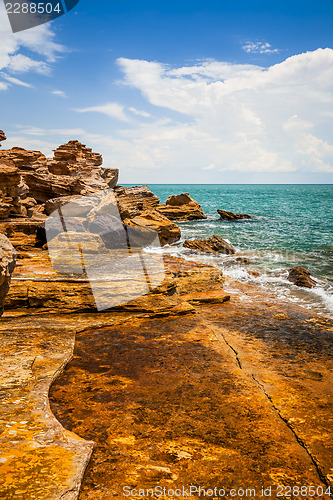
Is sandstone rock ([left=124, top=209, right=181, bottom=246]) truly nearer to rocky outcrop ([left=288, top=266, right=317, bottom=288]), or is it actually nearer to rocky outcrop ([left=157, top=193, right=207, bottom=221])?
rocky outcrop ([left=288, top=266, right=317, bottom=288])

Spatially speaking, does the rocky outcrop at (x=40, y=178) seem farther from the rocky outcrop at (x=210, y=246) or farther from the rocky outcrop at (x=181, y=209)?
the rocky outcrop at (x=210, y=246)

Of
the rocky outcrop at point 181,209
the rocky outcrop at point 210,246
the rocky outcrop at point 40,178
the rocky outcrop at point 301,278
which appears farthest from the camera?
the rocky outcrop at point 181,209

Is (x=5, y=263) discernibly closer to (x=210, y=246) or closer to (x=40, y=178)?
(x=210, y=246)

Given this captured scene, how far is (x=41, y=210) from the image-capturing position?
20.1 meters

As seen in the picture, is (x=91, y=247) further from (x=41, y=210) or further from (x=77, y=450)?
(x=41, y=210)

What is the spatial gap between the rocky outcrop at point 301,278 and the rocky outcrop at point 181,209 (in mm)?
25698

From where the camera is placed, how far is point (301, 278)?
13078mm

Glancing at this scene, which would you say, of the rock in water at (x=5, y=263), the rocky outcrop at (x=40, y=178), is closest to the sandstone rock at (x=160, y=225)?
the rocky outcrop at (x=40, y=178)

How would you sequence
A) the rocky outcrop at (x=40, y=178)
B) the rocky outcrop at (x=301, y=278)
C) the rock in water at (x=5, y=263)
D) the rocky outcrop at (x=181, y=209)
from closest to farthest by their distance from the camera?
the rock in water at (x=5, y=263), the rocky outcrop at (x=301, y=278), the rocky outcrop at (x=40, y=178), the rocky outcrop at (x=181, y=209)

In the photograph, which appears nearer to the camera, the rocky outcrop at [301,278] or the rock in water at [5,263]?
the rock in water at [5,263]

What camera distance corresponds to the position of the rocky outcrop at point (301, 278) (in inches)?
501

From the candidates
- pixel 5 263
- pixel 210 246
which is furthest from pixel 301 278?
pixel 5 263

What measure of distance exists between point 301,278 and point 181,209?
2823 cm

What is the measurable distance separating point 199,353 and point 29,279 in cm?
345
